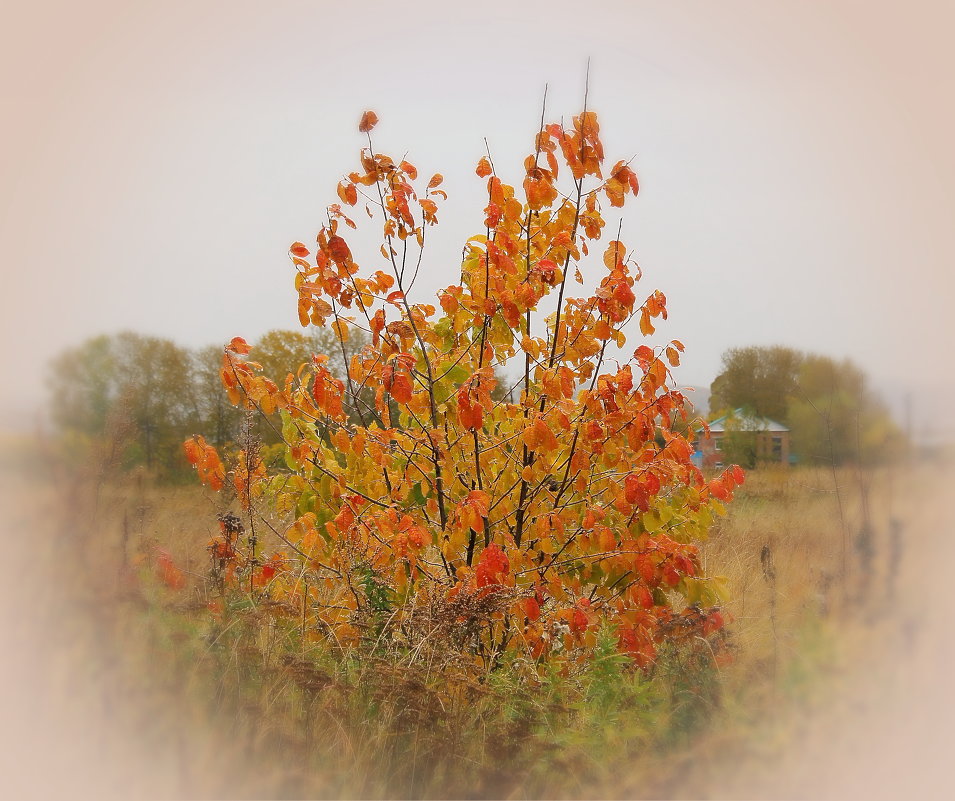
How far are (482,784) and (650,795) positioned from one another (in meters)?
0.71

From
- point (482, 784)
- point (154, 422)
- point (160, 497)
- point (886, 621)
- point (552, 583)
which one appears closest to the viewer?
point (482, 784)

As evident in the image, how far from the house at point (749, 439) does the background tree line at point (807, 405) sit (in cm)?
2

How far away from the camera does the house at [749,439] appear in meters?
12.1

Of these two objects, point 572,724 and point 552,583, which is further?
point 552,583

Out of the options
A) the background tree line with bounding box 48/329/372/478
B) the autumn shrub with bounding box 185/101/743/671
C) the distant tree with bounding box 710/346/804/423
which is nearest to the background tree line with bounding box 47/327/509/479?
the background tree line with bounding box 48/329/372/478

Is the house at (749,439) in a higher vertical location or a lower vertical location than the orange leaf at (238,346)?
lower

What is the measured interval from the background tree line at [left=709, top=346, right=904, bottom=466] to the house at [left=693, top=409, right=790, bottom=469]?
22 mm

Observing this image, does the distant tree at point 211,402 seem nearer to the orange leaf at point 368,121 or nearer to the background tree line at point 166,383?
the background tree line at point 166,383

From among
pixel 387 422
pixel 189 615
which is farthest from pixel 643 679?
pixel 189 615

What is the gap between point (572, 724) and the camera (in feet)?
10.1

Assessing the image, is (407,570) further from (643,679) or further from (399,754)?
(643,679)

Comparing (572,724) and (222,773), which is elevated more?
(572,724)

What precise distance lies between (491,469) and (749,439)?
31.7ft

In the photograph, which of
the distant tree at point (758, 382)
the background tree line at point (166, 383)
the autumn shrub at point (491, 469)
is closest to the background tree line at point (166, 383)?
the background tree line at point (166, 383)
